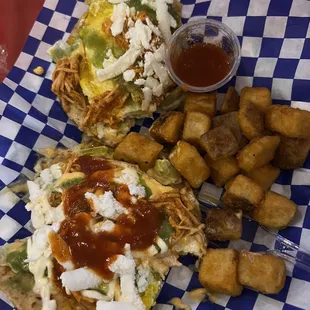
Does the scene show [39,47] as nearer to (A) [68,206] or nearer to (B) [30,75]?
(B) [30,75]

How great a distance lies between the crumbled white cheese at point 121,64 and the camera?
9.18 ft

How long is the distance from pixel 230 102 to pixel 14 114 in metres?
1.30

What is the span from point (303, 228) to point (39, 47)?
197 centimetres

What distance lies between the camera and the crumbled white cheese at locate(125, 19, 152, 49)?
110 inches

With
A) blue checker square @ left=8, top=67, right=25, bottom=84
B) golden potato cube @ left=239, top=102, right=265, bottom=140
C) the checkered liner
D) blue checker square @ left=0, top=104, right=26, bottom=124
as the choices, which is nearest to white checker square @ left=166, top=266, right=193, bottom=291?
the checkered liner

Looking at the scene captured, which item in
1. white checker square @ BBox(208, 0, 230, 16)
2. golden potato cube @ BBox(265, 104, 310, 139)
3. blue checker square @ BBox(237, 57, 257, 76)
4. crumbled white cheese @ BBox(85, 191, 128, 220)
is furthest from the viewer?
white checker square @ BBox(208, 0, 230, 16)

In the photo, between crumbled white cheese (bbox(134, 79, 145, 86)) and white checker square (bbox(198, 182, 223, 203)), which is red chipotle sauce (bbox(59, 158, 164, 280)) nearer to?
white checker square (bbox(198, 182, 223, 203))

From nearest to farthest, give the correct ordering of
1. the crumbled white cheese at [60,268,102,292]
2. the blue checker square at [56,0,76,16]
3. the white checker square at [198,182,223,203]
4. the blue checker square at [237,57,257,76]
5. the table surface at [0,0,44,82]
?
the crumbled white cheese at [60,268,102,292]
the white checker square at [198,182,223,203]
the blue checker square at [237,57,257,76]
the blue checker square at [56,0,76,16]
the table surface at [0,0,44,82]

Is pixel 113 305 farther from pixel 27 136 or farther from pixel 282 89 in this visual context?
pixel 282 89

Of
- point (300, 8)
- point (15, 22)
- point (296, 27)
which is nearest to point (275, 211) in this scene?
point (296, 27)

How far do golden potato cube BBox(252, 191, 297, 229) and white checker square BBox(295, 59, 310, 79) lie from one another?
27.1 inches

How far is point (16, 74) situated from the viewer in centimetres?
318

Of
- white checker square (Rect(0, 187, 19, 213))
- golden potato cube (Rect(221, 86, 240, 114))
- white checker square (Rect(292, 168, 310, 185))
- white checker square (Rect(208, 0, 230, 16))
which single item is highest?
white checker square (Rect(208, 0, 230, 16))

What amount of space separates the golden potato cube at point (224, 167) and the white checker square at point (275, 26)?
2.57ft
